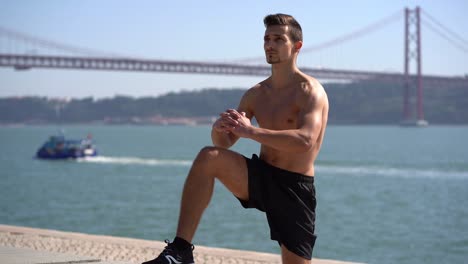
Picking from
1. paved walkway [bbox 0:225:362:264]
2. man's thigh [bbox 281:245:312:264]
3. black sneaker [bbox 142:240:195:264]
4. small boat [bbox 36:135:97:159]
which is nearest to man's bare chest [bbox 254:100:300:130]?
man's thigh [bbox 281:245:312:264]

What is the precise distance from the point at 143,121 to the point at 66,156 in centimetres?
5122

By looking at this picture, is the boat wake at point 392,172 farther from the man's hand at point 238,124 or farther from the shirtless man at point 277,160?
the man's hand at point 238,124

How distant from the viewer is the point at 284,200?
11.3 feet

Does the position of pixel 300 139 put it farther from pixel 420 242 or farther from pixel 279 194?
pixel 420 242

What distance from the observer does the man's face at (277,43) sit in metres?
3.42

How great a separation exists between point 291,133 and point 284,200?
0.31 m

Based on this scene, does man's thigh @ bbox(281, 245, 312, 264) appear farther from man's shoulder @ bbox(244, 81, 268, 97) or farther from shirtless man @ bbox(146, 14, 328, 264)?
man's shoulder @ bbox(244, 81, 268, 97)

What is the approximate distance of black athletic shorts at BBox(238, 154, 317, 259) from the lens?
11.2 feet

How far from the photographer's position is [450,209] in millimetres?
20375

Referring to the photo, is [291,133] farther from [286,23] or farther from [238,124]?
[286,23]

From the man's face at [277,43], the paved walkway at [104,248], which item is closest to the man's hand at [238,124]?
the man's face at [277,43]

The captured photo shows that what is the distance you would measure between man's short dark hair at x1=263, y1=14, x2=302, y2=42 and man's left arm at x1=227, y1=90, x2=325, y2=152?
277 mm

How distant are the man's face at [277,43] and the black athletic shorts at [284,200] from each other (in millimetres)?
381

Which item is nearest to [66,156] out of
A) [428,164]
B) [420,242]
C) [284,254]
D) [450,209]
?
[428,164]
